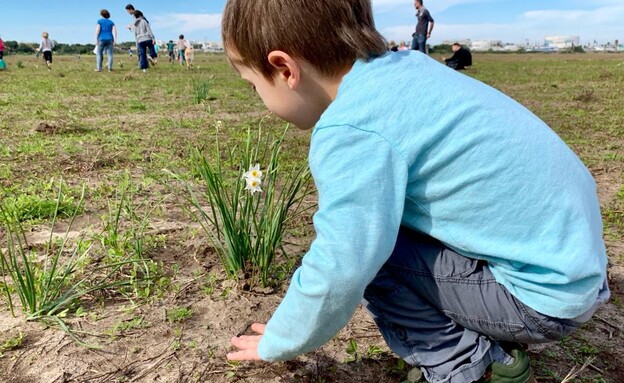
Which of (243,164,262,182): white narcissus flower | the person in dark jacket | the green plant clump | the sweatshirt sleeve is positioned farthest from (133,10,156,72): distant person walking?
the sweatshirt sleeve

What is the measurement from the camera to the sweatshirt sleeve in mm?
1046

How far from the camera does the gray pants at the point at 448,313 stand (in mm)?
1292

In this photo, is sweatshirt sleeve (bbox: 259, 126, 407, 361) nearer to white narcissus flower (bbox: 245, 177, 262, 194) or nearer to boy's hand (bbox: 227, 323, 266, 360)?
boy's hand (bbox: 227, 323, 266, 360)

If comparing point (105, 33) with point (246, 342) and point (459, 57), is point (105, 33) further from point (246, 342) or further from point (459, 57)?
point (246, 342)

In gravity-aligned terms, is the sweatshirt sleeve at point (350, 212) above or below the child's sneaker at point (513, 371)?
above

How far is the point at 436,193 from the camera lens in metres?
1.18

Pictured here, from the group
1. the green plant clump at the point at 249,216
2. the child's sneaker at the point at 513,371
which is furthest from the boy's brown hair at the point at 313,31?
the child's sneaker at the point at 513,371

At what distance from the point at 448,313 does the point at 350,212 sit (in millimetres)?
500

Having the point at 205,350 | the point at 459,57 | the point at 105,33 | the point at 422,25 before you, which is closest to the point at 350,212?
the point at 205,350

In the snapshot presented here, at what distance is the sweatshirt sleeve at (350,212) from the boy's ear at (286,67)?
0.19 meters

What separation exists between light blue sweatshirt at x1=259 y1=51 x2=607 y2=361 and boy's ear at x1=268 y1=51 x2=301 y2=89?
0.41ft

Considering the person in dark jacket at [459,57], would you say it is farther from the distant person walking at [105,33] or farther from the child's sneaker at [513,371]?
the child's sneaker at [513,371]

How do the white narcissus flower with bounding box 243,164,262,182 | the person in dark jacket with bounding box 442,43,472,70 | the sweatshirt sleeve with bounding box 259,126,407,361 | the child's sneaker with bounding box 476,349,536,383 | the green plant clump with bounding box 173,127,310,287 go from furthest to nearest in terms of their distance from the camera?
the person in dark jacket with bounding box 442,43,472,70 < the green plant clump with bounding box 173,127,310,287 < the white narcissus flower with bounding box 243,164,262,182 < the child's sneaker with bounding box 476,349,536,383 < the sweatshirt sleeve with bounding box 259,126,407,361

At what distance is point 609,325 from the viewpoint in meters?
1.90
